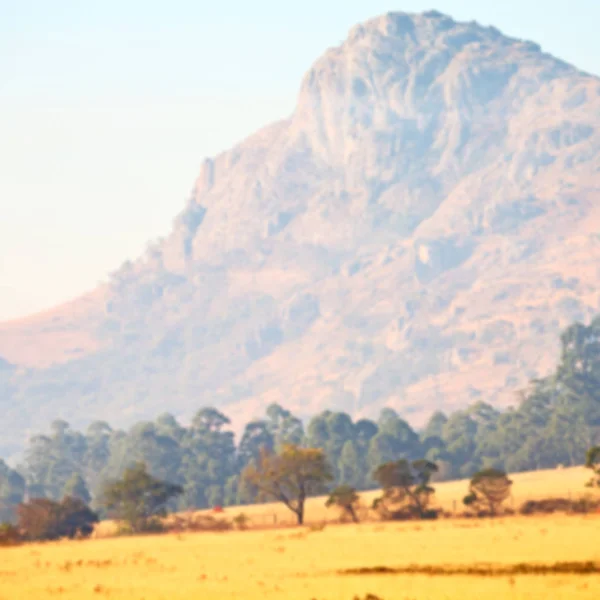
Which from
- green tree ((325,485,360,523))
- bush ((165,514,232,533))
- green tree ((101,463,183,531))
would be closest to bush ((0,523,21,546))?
green tree ((101,463,183,531))

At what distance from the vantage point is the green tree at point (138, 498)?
137m

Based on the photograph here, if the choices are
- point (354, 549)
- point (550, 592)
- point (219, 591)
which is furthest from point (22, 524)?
point (550, 592)

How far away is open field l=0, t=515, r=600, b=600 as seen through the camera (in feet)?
218

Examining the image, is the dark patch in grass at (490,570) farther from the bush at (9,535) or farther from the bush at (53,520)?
the bush at (53,520)

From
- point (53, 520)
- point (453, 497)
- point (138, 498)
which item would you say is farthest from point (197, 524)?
point (453, 497)

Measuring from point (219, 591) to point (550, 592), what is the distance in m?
16.0

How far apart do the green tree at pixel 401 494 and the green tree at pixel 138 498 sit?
828 inches

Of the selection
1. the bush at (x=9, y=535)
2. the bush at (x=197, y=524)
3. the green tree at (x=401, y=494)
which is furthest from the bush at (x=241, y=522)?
the bush at (x=9, y=535)

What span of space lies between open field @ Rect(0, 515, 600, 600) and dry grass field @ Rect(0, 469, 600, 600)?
0.26 ft

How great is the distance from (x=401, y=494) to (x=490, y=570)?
5487 cm

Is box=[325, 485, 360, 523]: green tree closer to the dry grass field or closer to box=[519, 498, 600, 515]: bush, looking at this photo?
the dry grass field

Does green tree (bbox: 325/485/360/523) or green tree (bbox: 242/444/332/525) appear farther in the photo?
green tree (bbox: 242/444/332/525)

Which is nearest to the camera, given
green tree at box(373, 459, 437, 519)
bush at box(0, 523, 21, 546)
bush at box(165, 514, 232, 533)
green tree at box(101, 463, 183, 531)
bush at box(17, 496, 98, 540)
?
bush at box(0, 523, 21, 546)

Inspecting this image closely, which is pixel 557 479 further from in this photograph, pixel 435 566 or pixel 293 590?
pixel 293 590
